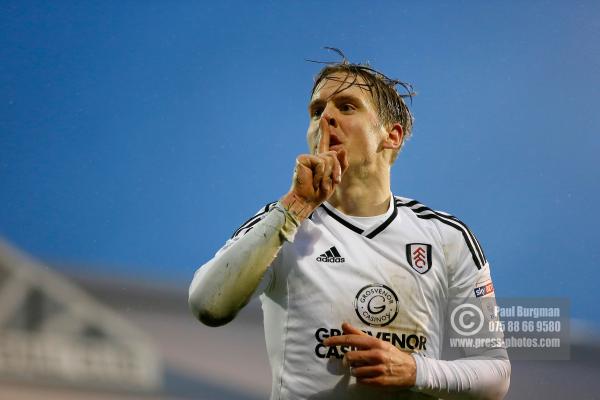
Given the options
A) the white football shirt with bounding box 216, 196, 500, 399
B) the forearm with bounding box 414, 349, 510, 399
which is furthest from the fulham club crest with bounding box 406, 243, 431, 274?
the forearm with bounding box 414, 349, 510, 399

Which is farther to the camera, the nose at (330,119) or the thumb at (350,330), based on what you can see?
the nose at (330,119)

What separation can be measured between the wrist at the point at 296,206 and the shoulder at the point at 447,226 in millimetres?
434

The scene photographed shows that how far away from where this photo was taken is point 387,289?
1720mm

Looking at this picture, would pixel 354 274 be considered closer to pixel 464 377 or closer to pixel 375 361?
pixel 375 361

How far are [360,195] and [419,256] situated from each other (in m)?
0.25

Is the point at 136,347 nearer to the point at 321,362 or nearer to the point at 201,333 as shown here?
the point at 201,333

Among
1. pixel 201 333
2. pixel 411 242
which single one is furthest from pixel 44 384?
pixel 411 242

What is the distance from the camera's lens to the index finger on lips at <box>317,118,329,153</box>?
177cm

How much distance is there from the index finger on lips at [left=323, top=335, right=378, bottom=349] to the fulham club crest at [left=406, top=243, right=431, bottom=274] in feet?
0.99

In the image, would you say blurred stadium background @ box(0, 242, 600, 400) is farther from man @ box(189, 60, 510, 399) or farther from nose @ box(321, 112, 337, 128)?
nose @ box(321, 112, 337, 128)

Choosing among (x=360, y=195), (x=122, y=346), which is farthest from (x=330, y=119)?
(x=122, y=346)

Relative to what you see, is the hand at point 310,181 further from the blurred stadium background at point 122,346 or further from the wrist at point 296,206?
the blurred stadium background at point 122,346

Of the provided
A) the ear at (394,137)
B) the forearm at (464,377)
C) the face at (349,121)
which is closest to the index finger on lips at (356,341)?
the forearm at (464,377)

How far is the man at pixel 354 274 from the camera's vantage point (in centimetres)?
154
